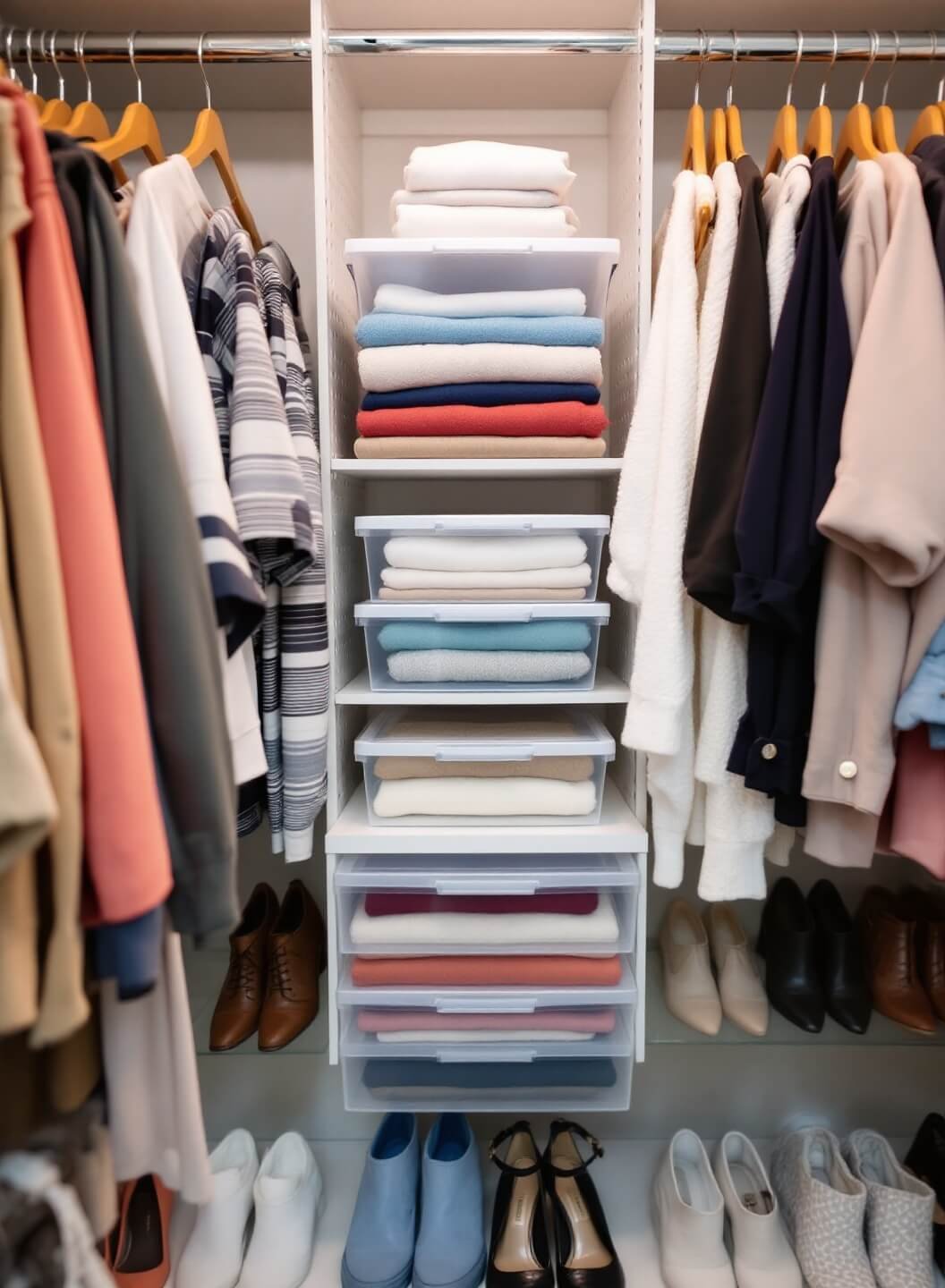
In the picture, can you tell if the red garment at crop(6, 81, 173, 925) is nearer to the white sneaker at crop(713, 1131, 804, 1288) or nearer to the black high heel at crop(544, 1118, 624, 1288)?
the black high heel at crop(544, 1118, 624, 1288)

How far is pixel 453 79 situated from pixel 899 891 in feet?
5.44

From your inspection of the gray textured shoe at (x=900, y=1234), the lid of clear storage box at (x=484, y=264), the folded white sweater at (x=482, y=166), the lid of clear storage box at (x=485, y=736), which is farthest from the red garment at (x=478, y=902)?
the folded white sweater at (x=482, y=166)

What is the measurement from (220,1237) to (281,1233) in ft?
0.31

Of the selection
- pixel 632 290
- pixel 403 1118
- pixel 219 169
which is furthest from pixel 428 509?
pixel 403 1118

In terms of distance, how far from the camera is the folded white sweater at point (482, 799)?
1.13 metres

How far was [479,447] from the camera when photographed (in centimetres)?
108

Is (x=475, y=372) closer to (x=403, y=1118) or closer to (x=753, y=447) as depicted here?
(x=753, y=447)

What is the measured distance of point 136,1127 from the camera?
2.34 ft

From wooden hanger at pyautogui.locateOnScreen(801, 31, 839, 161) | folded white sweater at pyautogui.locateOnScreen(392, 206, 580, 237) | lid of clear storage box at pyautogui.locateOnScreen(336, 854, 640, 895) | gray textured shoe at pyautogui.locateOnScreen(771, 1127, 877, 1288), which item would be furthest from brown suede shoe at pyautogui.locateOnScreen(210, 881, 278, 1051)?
wooden hanger at pyautogui.locateOnScreen(801, 31, 839, 161)

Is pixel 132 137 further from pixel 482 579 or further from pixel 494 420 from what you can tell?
pixel 482 579

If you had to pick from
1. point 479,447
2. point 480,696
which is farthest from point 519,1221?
point 479,447

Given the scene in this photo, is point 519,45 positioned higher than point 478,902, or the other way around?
point 519,45

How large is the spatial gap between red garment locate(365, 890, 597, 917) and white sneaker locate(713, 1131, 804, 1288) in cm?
55

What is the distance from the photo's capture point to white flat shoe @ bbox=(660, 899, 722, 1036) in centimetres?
124
